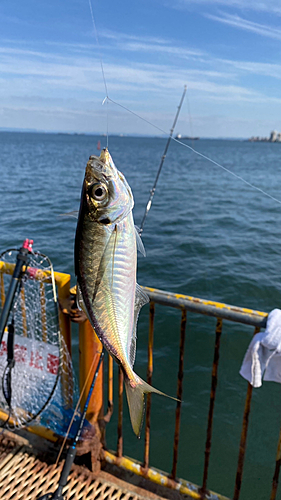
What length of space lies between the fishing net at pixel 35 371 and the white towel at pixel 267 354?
64.7 inches

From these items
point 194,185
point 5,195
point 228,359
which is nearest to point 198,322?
point 228,359

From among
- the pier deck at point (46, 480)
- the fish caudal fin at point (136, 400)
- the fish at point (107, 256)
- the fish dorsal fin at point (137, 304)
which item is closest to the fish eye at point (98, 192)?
the fish at point (107, 256)

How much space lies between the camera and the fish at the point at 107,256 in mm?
1039

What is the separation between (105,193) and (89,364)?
238cm

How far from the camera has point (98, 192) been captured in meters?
1.05

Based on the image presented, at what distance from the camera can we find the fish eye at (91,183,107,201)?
1043 millimetres

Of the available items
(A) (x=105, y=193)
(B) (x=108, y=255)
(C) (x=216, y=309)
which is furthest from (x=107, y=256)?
(C) (x=216, y=309)

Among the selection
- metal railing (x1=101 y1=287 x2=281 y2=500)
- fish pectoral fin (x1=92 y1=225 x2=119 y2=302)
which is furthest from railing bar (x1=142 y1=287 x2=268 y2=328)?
fish pectoral fin (x1=92 y1=225 x2=119 y2=302)

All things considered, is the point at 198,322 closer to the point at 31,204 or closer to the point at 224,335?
the point at 224,335

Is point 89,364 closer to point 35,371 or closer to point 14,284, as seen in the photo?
point 35,371

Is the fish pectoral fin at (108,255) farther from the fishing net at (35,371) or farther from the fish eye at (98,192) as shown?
the fishing net at (35,371)

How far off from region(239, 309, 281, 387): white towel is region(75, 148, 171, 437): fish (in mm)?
1580

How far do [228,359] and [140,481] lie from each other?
192 inches

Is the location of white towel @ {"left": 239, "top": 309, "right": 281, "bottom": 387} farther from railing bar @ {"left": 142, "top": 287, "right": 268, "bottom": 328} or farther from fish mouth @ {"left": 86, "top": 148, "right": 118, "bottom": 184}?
fish mouth @ {"left": 86, "top": 148, "right": 118, "bottom": 184}
